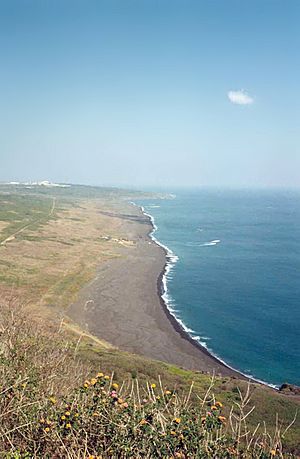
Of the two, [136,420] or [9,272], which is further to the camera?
[9,272]

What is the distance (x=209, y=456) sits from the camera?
6859 mm

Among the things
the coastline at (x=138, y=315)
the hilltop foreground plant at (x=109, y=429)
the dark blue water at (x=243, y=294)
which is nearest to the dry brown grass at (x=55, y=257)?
the coastline at (x=138, y=315)

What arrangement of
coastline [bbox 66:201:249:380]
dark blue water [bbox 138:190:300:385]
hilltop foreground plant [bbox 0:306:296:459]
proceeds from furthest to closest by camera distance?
1. dark blue water [bbox 138:190:300:385]
2. coastline [bbox 66:201:249:380]
3. hilltop foreground plant [bbox 0:306:296:459]

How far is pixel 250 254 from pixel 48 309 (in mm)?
52327

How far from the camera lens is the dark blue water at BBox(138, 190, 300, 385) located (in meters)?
43.9

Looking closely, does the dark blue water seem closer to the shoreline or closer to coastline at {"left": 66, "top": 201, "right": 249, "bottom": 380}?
A: the shoreline

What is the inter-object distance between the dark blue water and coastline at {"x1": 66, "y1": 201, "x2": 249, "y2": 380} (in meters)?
2.23

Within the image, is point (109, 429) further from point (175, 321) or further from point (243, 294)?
point (243, 294)

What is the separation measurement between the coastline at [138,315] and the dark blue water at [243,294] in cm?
223

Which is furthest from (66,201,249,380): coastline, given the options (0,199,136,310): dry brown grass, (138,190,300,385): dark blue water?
(0,199,136,310): dry brown grass

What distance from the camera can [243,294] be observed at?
63.1 m

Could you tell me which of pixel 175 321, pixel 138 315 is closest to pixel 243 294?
pixel 175 321

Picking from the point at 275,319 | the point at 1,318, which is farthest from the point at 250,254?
the point at 1,318

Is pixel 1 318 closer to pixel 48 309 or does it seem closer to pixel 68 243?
pixel 48 309
